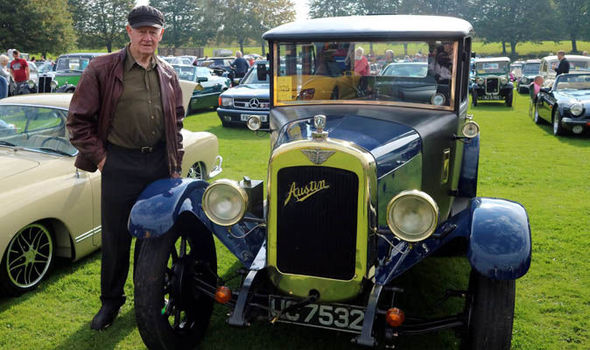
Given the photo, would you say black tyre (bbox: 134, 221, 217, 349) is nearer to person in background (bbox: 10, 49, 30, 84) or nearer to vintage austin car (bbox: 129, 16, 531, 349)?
vintage austin car (bbox: 129, 16, 531, 349)

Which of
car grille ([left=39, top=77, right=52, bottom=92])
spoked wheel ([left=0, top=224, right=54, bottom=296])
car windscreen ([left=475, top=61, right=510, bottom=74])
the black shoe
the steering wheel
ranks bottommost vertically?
the black shoe

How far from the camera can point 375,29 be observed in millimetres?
3705

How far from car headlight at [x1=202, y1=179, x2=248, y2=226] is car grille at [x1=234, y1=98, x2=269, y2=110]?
9062 mm

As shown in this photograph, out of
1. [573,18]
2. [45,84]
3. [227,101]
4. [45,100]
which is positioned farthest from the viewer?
[573,18]

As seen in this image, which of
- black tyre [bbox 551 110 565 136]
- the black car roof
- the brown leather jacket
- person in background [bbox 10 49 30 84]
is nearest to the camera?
the brown leather jacket

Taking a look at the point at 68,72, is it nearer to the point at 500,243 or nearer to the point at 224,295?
the point at 224,295

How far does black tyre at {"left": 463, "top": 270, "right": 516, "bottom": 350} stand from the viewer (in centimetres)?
269

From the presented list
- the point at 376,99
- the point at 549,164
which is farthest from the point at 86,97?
the point at 549,164

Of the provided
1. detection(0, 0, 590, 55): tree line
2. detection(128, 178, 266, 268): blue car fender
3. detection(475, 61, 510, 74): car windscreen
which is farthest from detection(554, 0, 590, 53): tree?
detection(128, 178, 266, 268): blue car fender

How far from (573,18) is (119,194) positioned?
204ft

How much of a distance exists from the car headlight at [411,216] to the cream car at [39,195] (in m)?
2.81

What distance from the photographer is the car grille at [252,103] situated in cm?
1191

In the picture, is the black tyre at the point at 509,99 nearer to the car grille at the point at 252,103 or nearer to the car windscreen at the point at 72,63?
the car grille at the point at 252,103

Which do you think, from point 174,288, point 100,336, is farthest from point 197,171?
point 174,288
